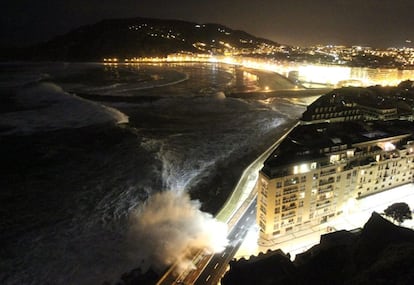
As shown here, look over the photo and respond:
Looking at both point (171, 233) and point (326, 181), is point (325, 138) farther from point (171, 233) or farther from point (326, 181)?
point (171, 233)

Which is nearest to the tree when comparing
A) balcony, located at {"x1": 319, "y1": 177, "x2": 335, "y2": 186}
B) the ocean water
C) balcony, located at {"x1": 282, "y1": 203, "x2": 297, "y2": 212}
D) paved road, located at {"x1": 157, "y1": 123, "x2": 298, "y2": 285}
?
balcony, located at {"x1": 319, "y1": 177, "x2": 335, "y2": 186}

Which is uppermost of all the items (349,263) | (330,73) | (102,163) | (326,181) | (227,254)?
(330,73)

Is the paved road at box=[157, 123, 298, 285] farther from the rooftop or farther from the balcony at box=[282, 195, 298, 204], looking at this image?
the rooftop

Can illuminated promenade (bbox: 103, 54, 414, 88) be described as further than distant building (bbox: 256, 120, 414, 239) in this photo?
Yes

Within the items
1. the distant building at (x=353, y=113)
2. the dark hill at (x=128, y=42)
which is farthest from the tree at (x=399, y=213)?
Result: the dark hill at (x=128, y=42)

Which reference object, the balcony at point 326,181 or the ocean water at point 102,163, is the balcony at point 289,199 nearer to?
the balcony at point 326,181

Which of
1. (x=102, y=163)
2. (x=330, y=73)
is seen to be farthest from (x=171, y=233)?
(x=330, y=73)

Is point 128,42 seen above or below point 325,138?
above
